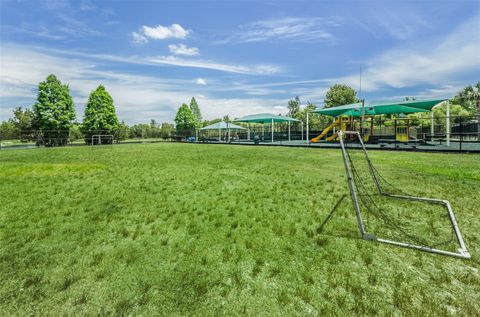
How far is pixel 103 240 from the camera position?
3.56 metres

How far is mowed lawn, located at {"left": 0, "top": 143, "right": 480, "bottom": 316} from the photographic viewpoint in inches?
90.9

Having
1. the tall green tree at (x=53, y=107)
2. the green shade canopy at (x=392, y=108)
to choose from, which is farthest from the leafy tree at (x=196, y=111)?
the green shade canopy at (x=392, y=108)

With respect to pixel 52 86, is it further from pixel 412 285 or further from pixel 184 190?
pixel 412 285

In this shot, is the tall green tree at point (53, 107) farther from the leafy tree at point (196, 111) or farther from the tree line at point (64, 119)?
the leafy tree at point (196, 111)

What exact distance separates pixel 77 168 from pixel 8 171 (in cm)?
209

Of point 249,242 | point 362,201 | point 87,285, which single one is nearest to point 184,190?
point 249,242

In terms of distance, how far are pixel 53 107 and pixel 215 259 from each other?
141 ft

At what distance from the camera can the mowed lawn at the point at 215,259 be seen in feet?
7.57

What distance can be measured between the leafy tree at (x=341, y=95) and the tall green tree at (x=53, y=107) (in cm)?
4432

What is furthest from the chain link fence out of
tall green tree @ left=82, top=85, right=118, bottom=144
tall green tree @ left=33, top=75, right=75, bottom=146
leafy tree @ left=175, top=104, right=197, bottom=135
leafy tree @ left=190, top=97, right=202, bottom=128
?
leafy tree @ left=190, top=97, right=202, bottom=128

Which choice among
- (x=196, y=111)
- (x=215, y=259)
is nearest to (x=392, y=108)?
(x=215, y=259)

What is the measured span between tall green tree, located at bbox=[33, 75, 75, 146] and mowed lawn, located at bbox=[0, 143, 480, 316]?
121 feet

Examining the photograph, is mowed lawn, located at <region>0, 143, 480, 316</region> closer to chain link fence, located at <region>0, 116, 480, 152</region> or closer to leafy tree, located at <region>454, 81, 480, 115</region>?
chain link fence, located at <region>0, 116, 480, 152</region>

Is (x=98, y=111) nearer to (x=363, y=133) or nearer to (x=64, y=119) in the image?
(x=64, y=119)
